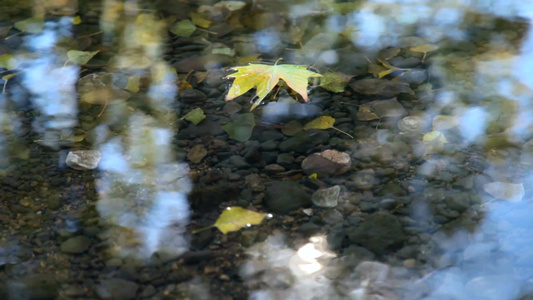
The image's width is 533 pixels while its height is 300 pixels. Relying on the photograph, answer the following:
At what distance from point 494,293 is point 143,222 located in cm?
72

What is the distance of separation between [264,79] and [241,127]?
0.18 metres

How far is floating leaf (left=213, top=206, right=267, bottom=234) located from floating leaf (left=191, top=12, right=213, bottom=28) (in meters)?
0.95

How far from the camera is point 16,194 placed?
4.06 feet

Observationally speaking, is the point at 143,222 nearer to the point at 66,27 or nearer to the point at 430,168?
the point at 430,168

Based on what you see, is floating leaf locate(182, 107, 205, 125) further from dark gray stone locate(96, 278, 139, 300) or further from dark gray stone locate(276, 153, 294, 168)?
dark gray stone locate(96, 278, 139, 300)

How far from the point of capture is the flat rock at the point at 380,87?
1530mm

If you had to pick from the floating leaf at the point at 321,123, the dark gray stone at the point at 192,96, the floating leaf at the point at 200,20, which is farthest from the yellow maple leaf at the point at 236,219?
the floating leaf at the point at 200,20

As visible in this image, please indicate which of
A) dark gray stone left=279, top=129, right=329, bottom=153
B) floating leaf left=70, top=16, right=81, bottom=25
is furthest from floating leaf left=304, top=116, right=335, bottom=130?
floating leaf left=70, top=16, right=81, bottom=25

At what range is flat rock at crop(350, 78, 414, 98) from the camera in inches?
60.2

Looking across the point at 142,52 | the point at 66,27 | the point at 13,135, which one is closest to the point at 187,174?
the point at 13,135

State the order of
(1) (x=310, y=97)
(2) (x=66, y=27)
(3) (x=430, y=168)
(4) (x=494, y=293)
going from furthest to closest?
(2) (x=66, y=27)
(1) (x=310, y=97)
(3) (x=430, y=168)
(4) (x=494, y=293)

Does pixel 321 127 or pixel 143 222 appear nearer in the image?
pixel 143 222

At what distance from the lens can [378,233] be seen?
110 centimetres

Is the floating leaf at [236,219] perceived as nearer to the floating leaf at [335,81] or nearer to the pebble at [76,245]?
the pebble at [76,245]
